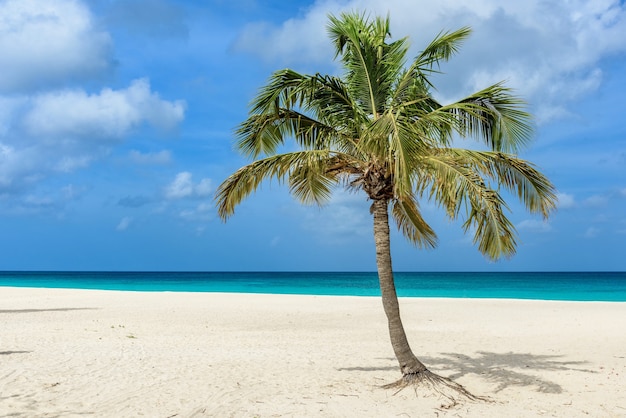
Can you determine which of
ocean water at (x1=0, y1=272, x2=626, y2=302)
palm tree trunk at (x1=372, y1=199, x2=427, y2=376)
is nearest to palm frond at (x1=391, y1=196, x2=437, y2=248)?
palm tree trunk at (x1=372, y1=199, x2=427, y2=376)

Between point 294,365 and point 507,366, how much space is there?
4.72 m

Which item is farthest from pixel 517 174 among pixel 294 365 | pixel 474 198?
pixel 294 365

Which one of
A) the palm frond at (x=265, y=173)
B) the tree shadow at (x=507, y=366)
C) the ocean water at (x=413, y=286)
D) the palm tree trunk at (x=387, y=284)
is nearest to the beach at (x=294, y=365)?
the tree shadow at (x=507, y=366)

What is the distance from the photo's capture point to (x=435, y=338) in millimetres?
17359

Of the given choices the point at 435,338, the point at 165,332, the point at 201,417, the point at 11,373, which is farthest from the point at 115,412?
the point at 435,338

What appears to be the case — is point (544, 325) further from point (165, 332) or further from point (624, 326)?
point (165, 332)

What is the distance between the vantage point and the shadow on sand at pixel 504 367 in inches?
449

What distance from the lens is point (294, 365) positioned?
12562mm

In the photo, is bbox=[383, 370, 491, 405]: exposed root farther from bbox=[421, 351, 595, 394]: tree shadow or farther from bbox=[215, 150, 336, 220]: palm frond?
bbox=[215, 150, 336, 220]: palm frond

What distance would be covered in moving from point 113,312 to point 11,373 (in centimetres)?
1410

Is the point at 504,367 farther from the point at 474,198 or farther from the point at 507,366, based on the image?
the point at 474,198

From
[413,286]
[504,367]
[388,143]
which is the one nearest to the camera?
[388,143]

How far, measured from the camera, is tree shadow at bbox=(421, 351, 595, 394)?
37.2 ft

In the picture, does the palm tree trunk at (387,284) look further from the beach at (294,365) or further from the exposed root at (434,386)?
the beach at (294,365)
